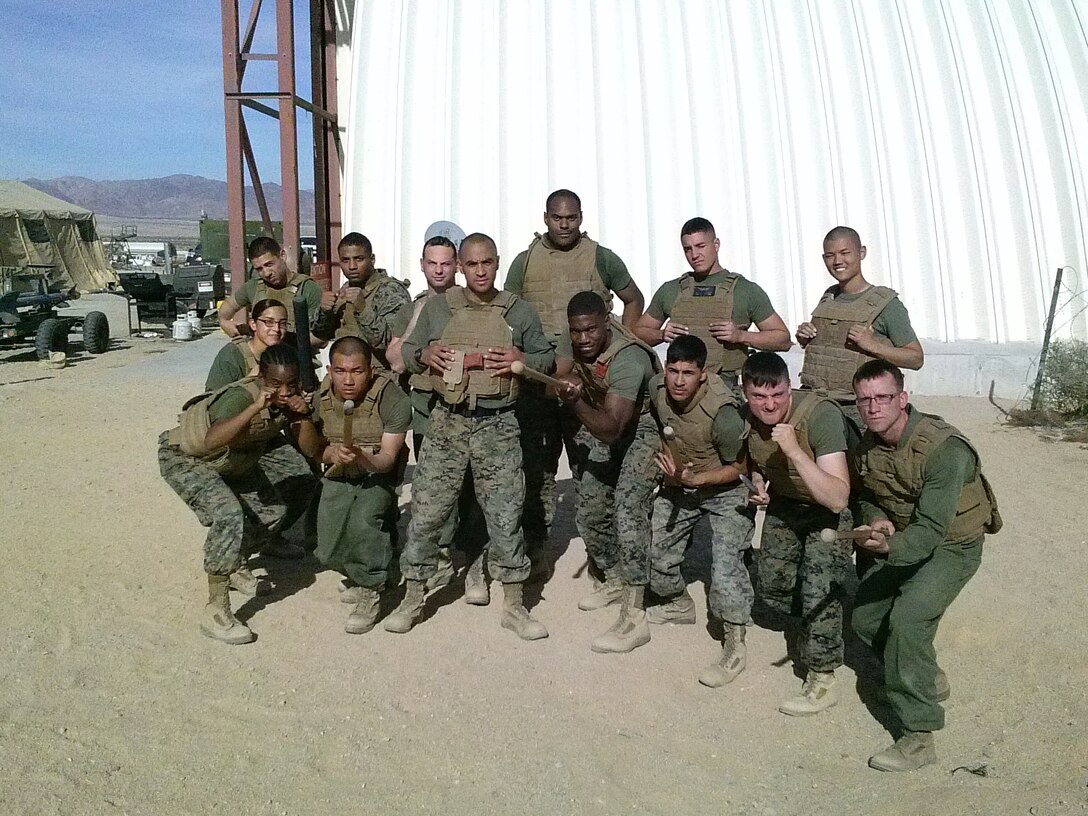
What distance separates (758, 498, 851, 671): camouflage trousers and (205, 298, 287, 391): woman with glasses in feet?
9.28

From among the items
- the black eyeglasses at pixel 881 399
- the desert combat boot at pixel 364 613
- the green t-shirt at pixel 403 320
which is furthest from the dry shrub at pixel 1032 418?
the desert combat boot at pixel 364 613

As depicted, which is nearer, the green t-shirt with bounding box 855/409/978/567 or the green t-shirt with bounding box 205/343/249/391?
the green t-shirt with bounding box 855/409/978/567

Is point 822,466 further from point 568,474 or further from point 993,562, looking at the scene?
point 568,474

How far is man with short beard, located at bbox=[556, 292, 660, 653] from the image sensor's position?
4.55 m

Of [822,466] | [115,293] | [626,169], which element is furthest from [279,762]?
[115,293]

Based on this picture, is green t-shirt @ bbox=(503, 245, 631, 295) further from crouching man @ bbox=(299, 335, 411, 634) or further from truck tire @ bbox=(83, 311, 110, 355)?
truck tire @ bbox=(83, 311, 110, 355)

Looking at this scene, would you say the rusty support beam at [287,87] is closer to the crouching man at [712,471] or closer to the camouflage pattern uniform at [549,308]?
the camouflage pattern uniform at [549,308]

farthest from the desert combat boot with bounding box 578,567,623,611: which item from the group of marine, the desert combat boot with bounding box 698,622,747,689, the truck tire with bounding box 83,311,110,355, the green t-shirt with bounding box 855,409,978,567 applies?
the truck tire with bounding box 83,311,110,355

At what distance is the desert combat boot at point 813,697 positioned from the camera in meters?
4.05

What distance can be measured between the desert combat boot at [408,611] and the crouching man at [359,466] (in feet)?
0.45

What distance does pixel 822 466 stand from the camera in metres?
3.89

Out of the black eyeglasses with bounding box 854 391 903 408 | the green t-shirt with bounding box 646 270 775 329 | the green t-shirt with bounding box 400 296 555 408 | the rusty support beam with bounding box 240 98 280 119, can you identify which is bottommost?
the black eyeglasses with bounding box 854 391 903 408

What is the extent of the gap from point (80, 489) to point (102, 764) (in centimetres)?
458

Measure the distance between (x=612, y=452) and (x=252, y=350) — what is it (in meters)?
2.09
